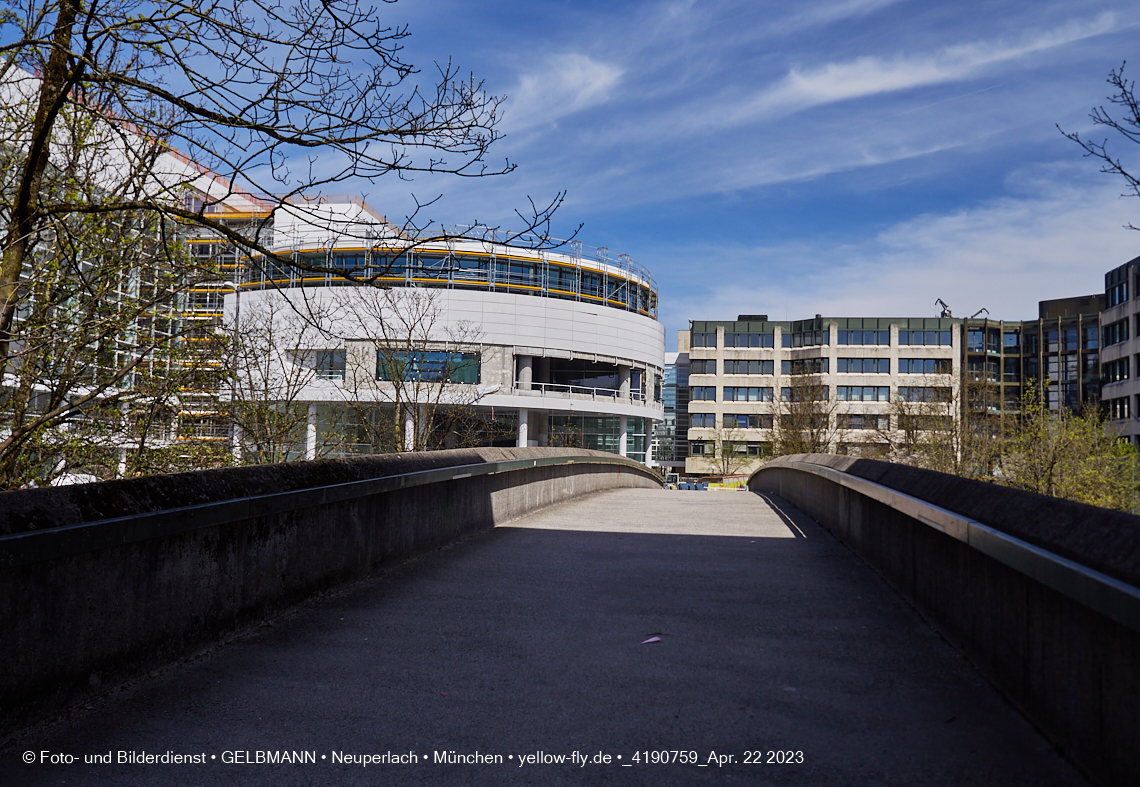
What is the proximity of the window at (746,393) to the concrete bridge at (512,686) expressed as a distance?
100m

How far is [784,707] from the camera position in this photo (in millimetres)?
3844

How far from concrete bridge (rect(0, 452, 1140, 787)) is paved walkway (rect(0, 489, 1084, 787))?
0.01 m

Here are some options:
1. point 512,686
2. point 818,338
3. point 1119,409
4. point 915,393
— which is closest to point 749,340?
point 818,338

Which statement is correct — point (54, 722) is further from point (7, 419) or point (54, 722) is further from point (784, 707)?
point (7, 419)

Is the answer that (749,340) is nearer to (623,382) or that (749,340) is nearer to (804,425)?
(804,425)

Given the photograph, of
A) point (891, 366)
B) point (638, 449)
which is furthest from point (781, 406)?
point (638, 449)

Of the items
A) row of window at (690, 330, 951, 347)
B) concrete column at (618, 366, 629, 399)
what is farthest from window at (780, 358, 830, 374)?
concrete column at (618, 366, 629, 399)

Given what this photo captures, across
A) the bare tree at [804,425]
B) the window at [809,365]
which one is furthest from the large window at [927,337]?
the bare tree at [804,425]

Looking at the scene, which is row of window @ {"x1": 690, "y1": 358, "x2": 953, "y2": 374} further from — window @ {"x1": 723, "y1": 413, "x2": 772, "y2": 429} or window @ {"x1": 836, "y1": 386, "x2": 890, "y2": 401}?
window @ {"x1": 723, "y1": 413, "x2": 772, "y2": 429}

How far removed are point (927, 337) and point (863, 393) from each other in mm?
9480

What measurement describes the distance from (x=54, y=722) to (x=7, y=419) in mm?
5431

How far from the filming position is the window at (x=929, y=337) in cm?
10012

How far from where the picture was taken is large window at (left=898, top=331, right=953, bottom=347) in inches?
3942

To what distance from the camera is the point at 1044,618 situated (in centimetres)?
345
